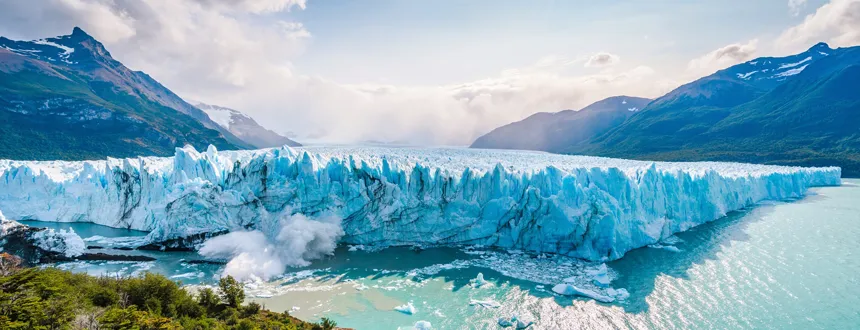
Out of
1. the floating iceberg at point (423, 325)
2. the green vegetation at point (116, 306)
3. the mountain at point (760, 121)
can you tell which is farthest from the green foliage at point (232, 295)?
the mountain at point (760, 121)

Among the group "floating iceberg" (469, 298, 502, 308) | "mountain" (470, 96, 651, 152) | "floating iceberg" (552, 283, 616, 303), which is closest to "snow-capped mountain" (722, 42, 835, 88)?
"mountain" (470, 96, 651, 152)

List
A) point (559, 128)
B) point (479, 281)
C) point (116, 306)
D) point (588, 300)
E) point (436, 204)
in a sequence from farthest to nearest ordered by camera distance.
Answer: point (559, 128), point (436, 204), point (479, 281), point (588, 300), point (116, 306)

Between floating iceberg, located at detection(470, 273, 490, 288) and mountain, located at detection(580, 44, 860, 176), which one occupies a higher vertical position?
mountain, located at detection(580, 44, 860, 176)

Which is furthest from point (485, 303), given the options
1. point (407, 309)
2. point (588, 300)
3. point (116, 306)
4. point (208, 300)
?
point (116, 306)

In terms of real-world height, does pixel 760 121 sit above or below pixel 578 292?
above

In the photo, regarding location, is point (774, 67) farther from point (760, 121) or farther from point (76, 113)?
point (76, 113)

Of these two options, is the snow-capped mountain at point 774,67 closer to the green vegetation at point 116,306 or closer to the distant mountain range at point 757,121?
the distant mountain range at point 757,121

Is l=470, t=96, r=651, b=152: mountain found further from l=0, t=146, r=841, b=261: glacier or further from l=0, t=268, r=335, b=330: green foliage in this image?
l=0, t=268, r=335, b=330: green foliage
